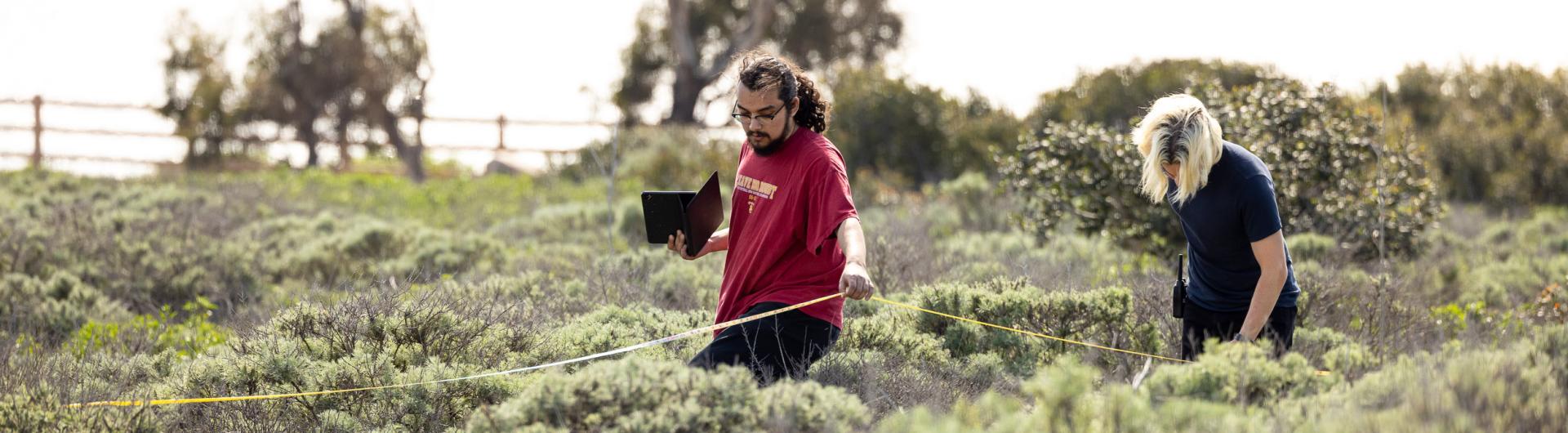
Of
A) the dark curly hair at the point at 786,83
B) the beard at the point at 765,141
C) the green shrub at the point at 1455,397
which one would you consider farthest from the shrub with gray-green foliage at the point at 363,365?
the green shrub at the point at 1455,397

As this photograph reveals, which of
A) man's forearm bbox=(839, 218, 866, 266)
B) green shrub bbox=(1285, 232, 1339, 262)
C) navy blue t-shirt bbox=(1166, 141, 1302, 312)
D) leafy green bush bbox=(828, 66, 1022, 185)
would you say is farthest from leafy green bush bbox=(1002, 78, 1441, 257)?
leafy green bush bbox=(828, 66, 1022, 185)

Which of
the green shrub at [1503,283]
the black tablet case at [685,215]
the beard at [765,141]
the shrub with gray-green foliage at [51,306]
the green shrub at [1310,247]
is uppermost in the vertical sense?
the beard at [765,141]

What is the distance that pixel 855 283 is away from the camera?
343 centimetres

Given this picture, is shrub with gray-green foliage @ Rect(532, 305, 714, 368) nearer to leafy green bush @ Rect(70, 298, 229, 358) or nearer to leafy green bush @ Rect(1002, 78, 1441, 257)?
leafy green bush @ Rect(70, 298, 229, 358)

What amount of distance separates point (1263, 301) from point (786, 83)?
152 cm

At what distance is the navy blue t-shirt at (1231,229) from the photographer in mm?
3766

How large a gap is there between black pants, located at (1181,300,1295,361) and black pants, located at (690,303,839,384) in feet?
3.84

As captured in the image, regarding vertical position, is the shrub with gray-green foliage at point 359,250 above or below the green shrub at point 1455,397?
below

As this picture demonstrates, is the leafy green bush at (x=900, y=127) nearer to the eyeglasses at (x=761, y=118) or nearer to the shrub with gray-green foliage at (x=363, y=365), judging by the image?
the shrub with gray-green foliage at (x=363, y=365)

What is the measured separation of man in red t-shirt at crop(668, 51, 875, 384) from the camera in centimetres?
382

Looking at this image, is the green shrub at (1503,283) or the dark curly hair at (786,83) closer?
the dark curly hair at (786,83)

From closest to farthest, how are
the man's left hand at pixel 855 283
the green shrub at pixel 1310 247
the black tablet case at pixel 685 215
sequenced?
the man's left hand at pixel 855 283 → the black tablet case at pixel 685 215 → the green shrub at pixel 1310 247

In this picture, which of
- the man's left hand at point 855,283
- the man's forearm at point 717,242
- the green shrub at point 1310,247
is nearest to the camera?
the man's left hand at point 855,283

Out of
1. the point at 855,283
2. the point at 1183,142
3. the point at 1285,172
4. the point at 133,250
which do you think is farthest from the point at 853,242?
the point at 133,250
